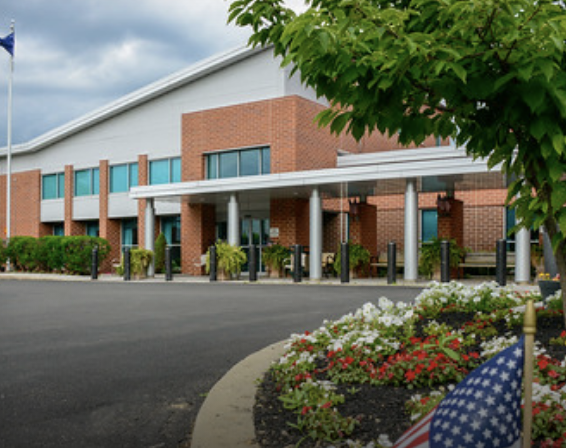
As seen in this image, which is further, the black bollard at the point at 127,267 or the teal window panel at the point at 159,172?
the teal window panel at the point at 159,172

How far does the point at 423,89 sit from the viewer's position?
337 centimetres

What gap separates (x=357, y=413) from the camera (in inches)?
165

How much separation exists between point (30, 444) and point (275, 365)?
2.29 metres

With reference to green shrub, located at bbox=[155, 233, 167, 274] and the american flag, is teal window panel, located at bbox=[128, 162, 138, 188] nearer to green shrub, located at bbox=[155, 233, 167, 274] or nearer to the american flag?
green shrub, located at bbox=[155, 233, 167, 274]

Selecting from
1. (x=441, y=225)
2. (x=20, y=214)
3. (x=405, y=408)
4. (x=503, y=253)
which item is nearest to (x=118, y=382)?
(x=405, y=408)

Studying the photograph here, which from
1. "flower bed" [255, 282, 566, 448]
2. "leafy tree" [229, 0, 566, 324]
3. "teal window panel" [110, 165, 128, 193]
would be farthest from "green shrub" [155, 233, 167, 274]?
"leafy tree" [229, 0, 566, 324]

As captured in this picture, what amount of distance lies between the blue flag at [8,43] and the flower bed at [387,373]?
34772 millimetres

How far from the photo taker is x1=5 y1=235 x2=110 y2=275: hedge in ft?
92.0

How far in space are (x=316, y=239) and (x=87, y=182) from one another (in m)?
18.0

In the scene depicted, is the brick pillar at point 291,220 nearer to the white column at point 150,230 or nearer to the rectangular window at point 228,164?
the rectangular window at point 228,164

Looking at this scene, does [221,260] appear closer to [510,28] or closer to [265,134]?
[265,134]

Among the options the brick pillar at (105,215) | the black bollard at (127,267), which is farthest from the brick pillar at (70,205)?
the black bollard at (127,267)

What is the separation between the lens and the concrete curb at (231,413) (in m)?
3.72

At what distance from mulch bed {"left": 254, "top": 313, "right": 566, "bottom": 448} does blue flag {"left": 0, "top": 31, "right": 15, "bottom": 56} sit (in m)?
35.8
